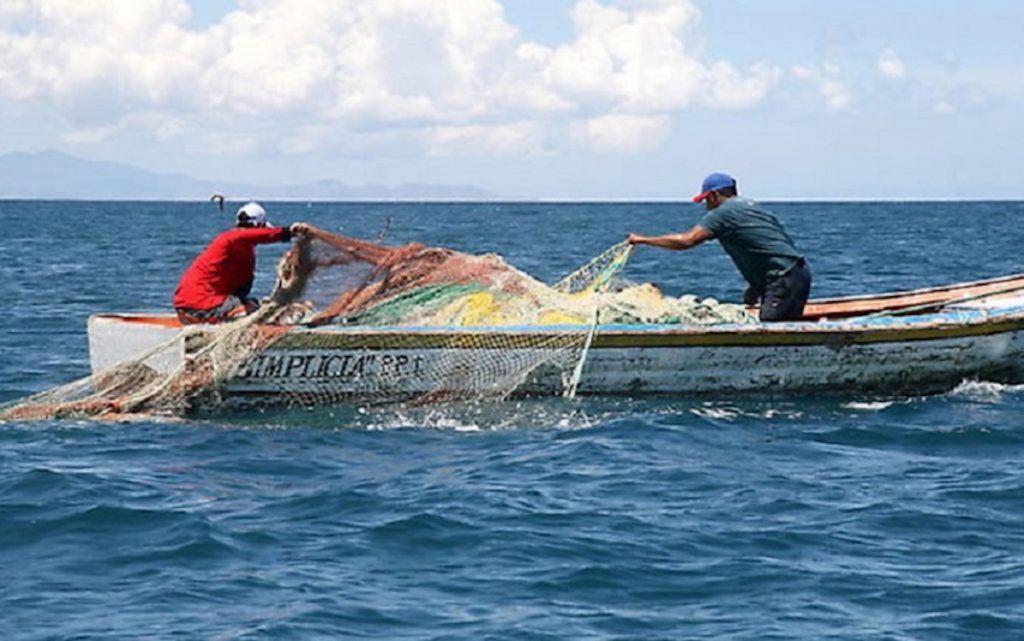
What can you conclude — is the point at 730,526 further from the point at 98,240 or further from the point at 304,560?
the point at 98,240

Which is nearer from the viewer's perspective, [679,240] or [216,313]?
[679,240]

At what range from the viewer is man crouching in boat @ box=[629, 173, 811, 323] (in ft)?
42.3

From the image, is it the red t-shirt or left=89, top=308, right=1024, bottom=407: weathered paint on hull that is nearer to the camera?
left=89, top=308, right=1024, bottom=407: weathered paint on hull

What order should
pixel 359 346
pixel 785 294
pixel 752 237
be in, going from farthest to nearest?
pixel 785 294 < pixel 752 237 < pixel 359 346

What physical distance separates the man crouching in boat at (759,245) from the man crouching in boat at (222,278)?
300 centimetres

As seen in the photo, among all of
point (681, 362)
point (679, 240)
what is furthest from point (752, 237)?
point (681, 362)

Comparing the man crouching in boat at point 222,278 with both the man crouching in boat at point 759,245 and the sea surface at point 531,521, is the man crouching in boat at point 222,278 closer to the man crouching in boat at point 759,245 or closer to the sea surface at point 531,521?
the sea surface at point 531,521

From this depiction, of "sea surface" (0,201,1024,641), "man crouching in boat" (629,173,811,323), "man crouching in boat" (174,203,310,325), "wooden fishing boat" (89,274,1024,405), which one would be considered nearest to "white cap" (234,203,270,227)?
"man crouching in boat" (174,203,310,325)

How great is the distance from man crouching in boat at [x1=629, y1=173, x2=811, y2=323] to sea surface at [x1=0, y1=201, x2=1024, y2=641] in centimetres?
84

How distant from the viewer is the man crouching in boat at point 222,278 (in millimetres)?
12867

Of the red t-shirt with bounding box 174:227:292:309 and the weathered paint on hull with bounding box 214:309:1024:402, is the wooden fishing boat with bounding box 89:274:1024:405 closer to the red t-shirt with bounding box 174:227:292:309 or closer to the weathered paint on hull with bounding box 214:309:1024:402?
the weathered paint on hull with bounding box 214:309:1024:402

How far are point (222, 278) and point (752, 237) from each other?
4.19 metres

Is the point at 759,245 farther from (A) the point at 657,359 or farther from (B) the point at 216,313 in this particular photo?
(B) the point at 216,313

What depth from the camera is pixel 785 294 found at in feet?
43.0
